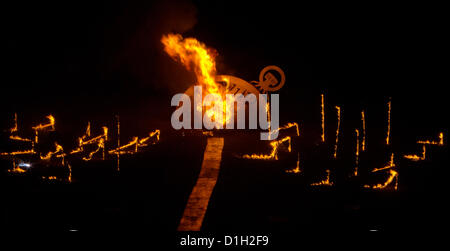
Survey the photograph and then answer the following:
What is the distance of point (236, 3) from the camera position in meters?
8.70

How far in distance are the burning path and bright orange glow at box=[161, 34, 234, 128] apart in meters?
1.31

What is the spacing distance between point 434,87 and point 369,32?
192 centimetres

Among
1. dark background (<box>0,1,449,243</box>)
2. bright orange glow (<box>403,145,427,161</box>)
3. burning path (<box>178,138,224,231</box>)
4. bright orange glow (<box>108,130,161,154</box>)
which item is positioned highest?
dark background (<box>0,1,449,243</box>)

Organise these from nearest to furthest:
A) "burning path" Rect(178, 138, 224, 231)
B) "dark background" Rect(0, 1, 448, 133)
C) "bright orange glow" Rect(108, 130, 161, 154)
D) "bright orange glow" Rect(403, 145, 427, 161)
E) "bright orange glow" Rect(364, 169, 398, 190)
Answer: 1. "burning path" Rect(178, 138, 224, 231)
2. "bright orange glow" Rect(364, 169, 398, 190)
3. "bright orange glow" Rect(403, 145, 427, 161)
4. "bright orange glow" Rect(108, 130, 161, 154)
5. "dark background" Rect(0, 1, 448, 133)

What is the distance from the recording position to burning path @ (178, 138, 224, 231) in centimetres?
501

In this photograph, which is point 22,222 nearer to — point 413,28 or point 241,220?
point 241,220

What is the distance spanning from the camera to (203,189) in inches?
230

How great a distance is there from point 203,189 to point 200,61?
13.0 ft

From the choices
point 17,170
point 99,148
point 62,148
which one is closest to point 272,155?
point 99,148

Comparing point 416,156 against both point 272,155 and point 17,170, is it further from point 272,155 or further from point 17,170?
point 17,170

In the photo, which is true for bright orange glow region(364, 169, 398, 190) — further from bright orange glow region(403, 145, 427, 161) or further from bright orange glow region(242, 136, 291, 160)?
bright orange glow region(242, 136, 291, 160)

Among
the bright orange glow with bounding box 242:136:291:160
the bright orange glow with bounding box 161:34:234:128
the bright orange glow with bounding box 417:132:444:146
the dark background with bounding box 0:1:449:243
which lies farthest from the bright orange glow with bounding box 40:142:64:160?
the bright orange glow with bounding box 417:132:444:146

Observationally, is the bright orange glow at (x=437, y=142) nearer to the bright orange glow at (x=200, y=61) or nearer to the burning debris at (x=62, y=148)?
the bright orange glow at (x=200, y=61)

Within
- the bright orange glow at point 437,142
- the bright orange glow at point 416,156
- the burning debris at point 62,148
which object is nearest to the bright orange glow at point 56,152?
the burning debris at point 62,148
